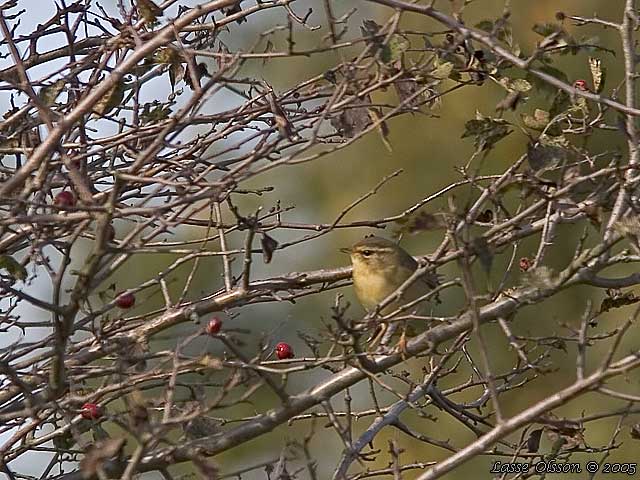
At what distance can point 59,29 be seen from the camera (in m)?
3.84

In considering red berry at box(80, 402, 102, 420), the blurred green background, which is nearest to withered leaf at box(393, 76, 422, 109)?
red berry at box(80, 402, 102, 420)

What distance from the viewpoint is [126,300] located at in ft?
10.7

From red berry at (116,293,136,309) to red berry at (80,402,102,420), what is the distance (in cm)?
30

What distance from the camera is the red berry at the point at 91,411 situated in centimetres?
320

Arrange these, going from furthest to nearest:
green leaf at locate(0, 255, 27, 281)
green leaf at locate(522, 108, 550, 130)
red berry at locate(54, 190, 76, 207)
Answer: green leaf at locate(522, 108, 550, 130)
green leaf at locate(0, 255, 27, 281)
red berry at locate(54, 190, 76, 207)

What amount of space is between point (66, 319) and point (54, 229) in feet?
1.68

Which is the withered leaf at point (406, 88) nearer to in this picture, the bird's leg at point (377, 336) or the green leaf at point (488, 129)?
the green leaf at point (488, 129)

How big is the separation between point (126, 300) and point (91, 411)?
34cm

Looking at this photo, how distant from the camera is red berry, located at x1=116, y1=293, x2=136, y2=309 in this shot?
3.21 m

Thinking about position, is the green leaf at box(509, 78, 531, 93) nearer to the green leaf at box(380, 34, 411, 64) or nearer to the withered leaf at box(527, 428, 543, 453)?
the green leaf at box(380, 34, 411, 64)

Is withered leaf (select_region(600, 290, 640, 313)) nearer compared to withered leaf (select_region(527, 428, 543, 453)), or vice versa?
withered leaf (select_region(600, 290, 640, 313))

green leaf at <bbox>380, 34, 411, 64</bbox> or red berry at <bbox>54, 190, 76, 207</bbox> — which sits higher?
green leaf at <bbox>380, 34, 411, 64</bbox>

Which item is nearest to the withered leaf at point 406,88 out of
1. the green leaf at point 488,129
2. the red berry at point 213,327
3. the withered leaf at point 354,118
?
the withered leaf at point 354,118

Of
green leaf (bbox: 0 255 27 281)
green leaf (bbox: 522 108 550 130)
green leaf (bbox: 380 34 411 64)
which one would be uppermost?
green leaf (bbox: 380 34 411 64)
